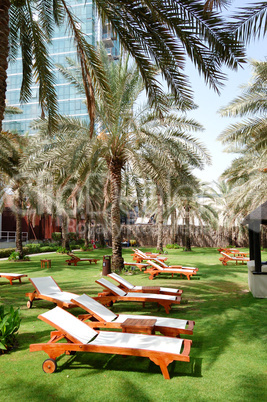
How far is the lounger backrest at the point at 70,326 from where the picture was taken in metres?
4.45

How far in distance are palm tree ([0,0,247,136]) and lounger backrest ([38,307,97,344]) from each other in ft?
10.5

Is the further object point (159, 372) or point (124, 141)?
point (124, 141)

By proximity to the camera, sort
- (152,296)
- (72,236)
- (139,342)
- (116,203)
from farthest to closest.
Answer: (72,236), (116,203), (152,296), (139,342)

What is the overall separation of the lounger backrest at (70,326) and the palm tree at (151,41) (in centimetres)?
319

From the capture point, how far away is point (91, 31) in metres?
74.2

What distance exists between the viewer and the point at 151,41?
625 cm

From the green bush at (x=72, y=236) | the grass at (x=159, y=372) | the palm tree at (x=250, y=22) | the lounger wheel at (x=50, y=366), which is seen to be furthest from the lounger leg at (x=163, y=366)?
the green bush at (x=72, y=236)

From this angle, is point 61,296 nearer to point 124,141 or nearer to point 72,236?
point 124,141

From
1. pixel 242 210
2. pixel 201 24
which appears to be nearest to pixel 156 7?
pixel 201 24

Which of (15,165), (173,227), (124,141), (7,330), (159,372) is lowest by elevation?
(159,372)

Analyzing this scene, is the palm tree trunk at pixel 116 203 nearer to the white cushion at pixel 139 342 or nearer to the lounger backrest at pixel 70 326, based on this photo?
the lounger backrest at pixel 70 326

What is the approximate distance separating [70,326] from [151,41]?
5.16 meters

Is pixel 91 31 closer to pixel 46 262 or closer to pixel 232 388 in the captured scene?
pixel 46 262

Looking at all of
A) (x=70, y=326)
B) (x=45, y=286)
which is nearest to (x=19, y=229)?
(x=45, y=286)
